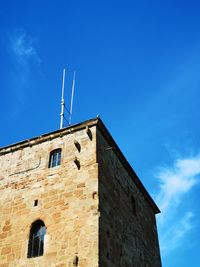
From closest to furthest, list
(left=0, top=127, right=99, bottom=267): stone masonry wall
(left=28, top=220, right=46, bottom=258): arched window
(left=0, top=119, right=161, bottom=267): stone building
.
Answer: (left=0, top=127, right=99, bottom=267): stone masonry wall → (left=0, top=119, right=161, bottom=267): stone building → (left=28, top=220, right=46, bottom=258): arched window

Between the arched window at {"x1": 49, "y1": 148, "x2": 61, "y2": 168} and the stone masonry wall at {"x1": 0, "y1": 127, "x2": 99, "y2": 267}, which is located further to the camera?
the arched window at {"x1": 49, "y1": 148, "x2": 61, "y2": 168}

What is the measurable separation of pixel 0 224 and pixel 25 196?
1335 mm

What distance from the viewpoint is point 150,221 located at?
677 inches

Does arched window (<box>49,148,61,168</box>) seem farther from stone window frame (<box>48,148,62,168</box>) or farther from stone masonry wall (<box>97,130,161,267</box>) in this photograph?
stone masonry wall (<box>97,130,161,267</box>)

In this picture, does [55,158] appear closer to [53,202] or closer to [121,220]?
[53,202]

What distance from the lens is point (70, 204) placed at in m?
11.8

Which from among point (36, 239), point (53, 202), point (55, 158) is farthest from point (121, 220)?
point (55, 158)

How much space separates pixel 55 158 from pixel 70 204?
2439mm

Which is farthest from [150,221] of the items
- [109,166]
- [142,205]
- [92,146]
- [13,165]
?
[13,165]

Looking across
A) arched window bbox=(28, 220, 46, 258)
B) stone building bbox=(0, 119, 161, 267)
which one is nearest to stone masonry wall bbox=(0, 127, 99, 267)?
stone building bbox=(0, 119, 161, 267)

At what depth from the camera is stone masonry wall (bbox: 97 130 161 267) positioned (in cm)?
1141

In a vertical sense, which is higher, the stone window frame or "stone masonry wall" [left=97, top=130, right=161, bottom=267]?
the stone window frame

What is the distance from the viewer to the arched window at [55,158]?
1337cm

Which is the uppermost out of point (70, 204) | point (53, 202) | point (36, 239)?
point (53, 202)
